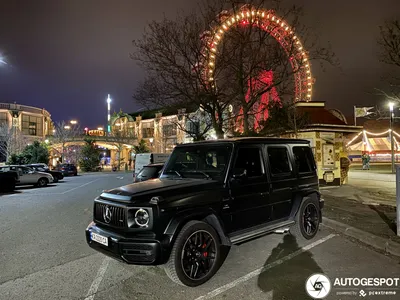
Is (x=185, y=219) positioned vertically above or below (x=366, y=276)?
above

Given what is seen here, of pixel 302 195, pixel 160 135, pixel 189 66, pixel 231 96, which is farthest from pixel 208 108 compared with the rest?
pixel 160 135

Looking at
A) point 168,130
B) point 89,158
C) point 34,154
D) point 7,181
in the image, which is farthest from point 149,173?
point 168,130

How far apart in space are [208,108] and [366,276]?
1219 cm

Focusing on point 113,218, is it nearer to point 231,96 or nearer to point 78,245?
point 78,245

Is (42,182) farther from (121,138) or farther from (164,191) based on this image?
(121,138)

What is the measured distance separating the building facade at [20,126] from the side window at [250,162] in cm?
4386

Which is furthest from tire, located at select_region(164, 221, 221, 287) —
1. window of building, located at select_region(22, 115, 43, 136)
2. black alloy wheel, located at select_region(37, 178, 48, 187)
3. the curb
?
window of building, located at select_region(22, 115, 43, 136)

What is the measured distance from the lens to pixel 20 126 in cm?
4975

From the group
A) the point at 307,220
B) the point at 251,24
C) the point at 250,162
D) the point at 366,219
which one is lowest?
the point at 366,219

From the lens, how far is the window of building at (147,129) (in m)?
62.2

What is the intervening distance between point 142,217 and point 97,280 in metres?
1.34

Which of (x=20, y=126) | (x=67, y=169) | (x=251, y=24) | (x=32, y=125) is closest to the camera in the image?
(x=251, y=24)

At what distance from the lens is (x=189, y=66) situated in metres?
→ 15.3

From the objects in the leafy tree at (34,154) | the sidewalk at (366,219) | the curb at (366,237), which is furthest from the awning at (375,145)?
the leafy tree at (34,154)
